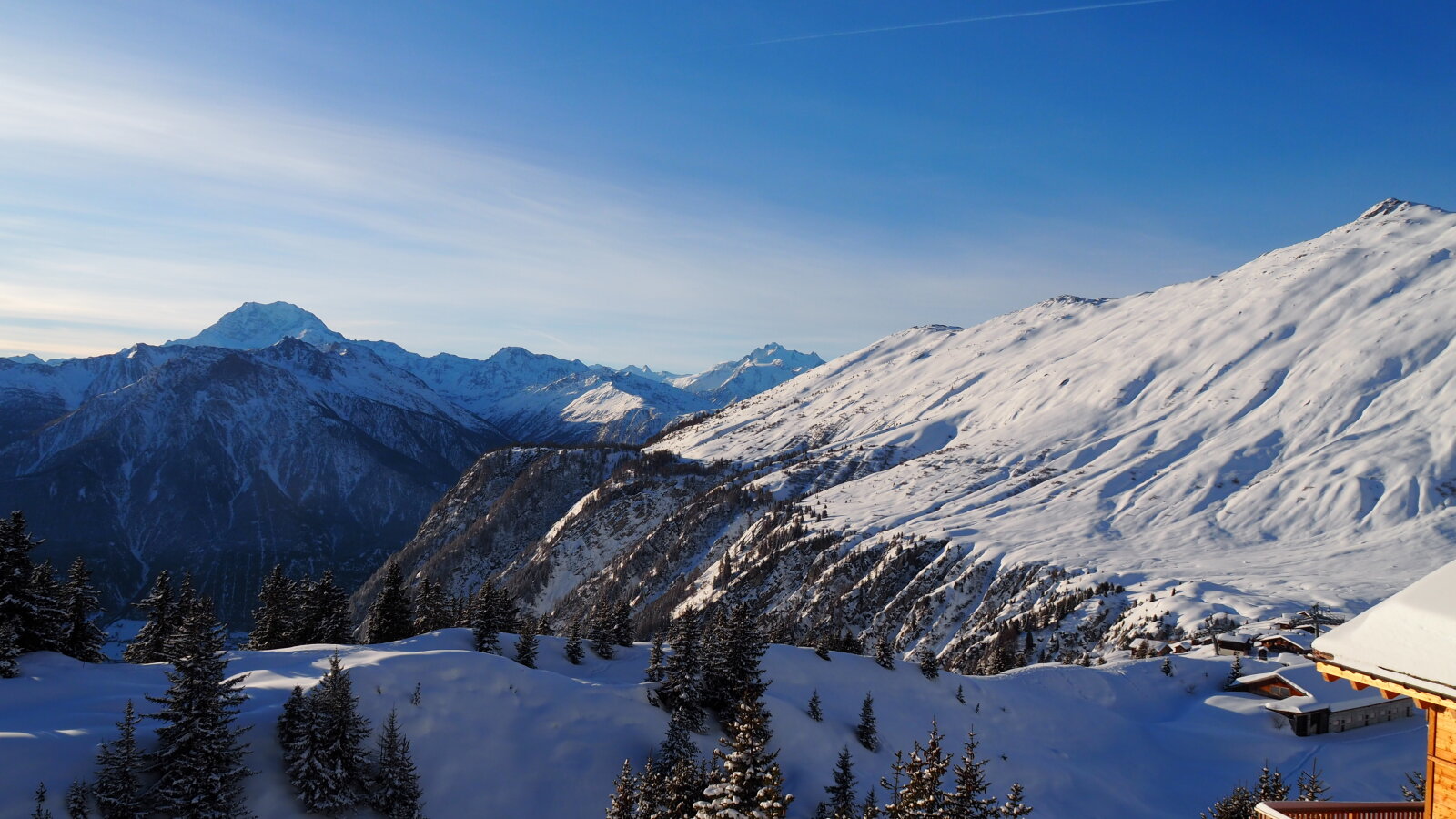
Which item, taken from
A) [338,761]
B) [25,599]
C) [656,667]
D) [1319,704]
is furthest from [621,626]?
[1319,704]

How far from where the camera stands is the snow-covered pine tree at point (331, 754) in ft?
82.5

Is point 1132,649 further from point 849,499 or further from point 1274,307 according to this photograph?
point 1274,307

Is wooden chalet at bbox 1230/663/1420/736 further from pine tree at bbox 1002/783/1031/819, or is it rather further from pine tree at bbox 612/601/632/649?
pine tree at bbox 612/601/632/649

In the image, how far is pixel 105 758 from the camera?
21.8m

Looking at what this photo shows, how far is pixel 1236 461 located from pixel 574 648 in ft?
446

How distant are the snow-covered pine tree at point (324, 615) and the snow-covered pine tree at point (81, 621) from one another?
479 inches

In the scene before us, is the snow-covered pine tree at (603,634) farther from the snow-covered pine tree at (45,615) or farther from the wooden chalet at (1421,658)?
the wooden chalet at (1421,658)

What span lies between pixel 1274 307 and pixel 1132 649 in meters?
163

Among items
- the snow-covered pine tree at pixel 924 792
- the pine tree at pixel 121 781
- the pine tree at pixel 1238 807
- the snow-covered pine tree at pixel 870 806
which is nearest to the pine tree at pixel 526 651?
the snow-covered pine tree at pixel 870 806

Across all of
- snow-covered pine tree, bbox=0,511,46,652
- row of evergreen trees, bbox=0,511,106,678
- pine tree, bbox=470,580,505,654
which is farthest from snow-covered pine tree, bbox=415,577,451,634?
snow-covered pine tree, bbox=0,511,46,652

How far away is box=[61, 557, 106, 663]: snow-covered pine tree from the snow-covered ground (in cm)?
1174

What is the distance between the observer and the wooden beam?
22.6 feet

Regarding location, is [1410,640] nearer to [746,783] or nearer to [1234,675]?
[746,783]

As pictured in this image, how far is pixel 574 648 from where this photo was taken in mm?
47531
